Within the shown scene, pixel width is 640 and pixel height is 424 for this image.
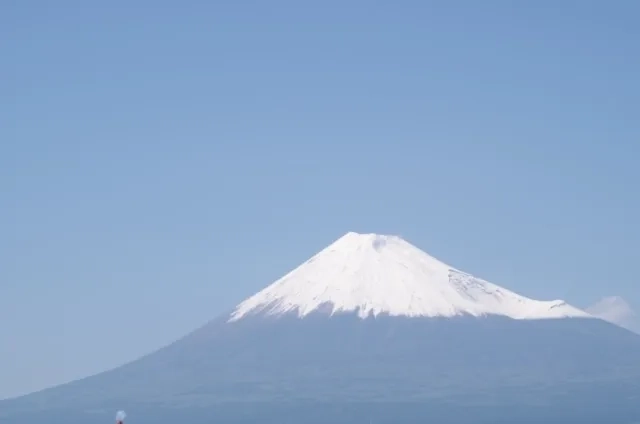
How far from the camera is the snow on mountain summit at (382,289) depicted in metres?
168

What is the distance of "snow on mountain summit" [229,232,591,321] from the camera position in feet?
551

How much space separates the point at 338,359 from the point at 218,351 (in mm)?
14758

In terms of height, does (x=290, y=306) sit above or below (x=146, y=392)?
above

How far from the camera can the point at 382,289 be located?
169750 millimetres

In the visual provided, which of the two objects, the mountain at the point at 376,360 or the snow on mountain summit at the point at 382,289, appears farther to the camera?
the snow on mountain summit at the point at 382,289

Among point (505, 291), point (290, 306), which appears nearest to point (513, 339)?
point (505, 291)

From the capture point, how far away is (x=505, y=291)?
178125mm

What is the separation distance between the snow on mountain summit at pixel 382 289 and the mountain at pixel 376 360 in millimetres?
181

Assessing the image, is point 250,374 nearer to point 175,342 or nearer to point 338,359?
point 338,359

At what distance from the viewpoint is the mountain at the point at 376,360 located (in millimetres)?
143250

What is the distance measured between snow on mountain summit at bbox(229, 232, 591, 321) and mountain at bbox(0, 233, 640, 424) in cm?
18

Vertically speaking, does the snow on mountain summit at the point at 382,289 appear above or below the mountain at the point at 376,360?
above

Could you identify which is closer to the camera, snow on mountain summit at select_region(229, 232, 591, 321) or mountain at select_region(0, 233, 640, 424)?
A: mountain at select_region(0, 233, 640, 424)

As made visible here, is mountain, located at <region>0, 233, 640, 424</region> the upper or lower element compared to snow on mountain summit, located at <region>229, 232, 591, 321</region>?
lower
